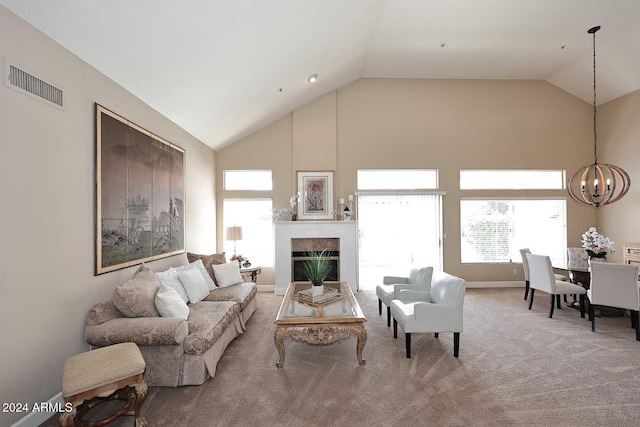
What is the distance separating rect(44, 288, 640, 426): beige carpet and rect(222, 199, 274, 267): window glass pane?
2.63m

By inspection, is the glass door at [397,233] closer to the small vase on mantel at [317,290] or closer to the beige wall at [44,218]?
the small vase on mantel at [317,290]

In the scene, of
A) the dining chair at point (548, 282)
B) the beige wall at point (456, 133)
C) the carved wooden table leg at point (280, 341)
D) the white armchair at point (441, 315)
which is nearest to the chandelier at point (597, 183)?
the beige wall at point (456, 133)

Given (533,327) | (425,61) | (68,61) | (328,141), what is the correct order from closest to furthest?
(68,61) < (533,327) < (425,61) < (328,141)

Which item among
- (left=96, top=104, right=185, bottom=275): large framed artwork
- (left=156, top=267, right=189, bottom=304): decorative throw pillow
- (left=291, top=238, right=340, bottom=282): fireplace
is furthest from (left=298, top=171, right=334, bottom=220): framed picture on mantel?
(left=156, top=267, right=189, bottom=304): decorative throw pillow

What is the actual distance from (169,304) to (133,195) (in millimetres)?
1337

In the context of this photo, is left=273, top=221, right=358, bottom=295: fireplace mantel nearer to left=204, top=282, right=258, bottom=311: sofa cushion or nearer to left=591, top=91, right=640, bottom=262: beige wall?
left=204, top=282, right=258, bottom=311: sofa cushion

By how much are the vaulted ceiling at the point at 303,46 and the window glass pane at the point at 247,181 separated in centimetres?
71

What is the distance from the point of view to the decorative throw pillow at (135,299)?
2.78 m

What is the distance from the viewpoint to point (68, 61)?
8.54 ft

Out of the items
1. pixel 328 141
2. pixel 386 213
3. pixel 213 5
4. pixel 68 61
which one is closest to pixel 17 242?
pixel 68 61

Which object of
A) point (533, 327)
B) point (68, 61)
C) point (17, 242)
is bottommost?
point (533, 327)

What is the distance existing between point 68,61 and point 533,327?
596 cm

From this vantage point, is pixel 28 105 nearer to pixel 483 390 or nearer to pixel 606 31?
pixel 483 390

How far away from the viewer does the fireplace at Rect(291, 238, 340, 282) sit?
635 cm
